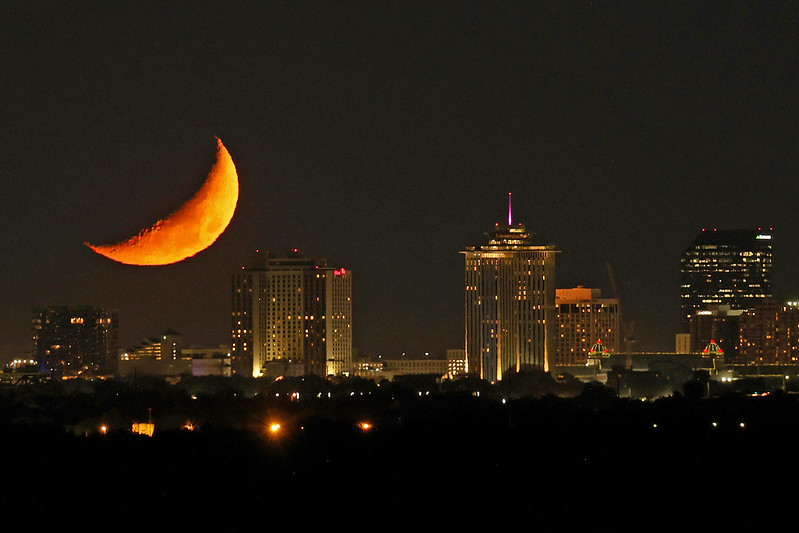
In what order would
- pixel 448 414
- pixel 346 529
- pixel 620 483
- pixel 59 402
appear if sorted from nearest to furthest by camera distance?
pixel 346 529, pixel 620 483, pixel 448 414, pixel 59 402

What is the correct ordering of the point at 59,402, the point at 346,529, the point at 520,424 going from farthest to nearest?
the point at 59,402, the point at 520,424, the point at 346,529

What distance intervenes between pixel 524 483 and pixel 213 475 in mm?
11207

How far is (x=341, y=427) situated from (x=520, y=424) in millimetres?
11216

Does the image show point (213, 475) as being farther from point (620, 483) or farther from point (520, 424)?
point (520, 424)

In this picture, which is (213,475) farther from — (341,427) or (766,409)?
(766,409)

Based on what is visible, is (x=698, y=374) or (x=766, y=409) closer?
(x=766, y=409)

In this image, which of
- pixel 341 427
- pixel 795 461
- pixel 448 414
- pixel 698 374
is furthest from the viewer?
pixel 698 374

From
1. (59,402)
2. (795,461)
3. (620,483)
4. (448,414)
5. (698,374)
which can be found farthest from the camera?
(698,374)

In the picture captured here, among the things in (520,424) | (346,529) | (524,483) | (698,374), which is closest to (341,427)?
(520,424)

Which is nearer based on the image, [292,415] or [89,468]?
[89,468]

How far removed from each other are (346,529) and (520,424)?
44967mm

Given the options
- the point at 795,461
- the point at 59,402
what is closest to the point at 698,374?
the point at 59,402

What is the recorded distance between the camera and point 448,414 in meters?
124

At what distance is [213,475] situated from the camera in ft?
266
